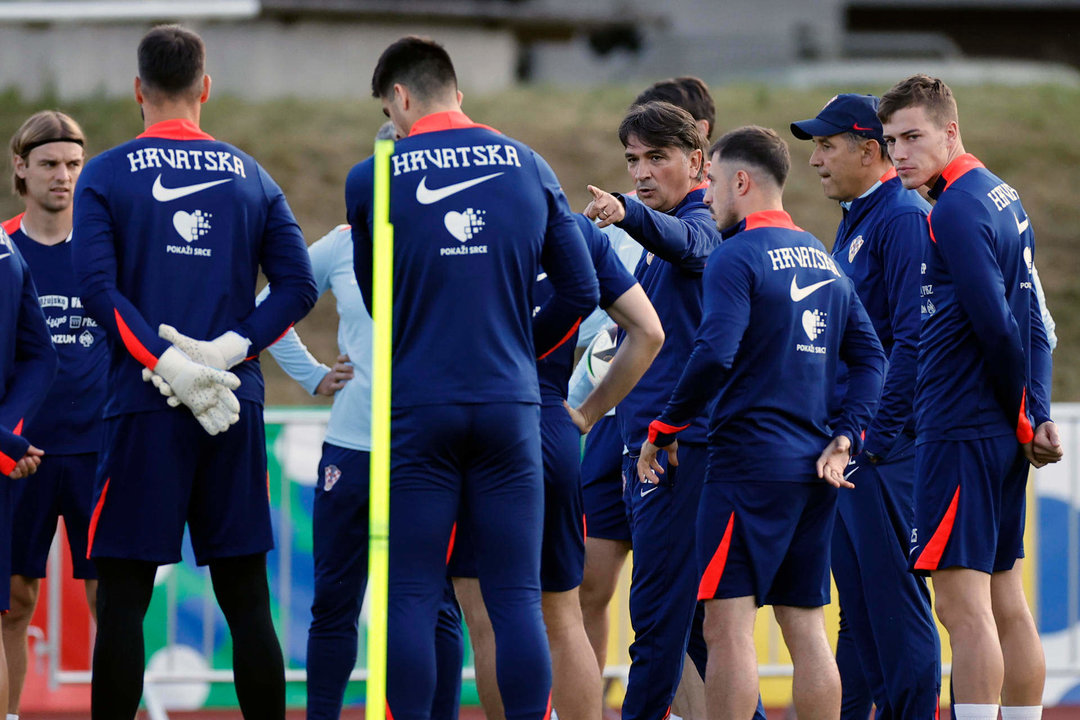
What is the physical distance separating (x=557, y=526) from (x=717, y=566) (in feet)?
1.79

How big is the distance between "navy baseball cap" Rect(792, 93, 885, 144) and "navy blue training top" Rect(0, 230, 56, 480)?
2.89m

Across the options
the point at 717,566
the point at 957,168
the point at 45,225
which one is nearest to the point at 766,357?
the point at 717,566

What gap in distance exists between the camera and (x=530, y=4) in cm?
2577

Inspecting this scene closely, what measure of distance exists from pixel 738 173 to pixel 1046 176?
14.2m

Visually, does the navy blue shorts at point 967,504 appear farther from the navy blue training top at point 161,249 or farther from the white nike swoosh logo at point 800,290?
the navy blue training top at point 161,249

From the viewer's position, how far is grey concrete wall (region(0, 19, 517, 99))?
19.3m

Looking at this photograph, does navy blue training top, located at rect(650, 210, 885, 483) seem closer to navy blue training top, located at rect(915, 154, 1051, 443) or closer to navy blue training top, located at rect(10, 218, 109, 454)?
navy blue training top, located at rect(915, 154, 1051, 443)

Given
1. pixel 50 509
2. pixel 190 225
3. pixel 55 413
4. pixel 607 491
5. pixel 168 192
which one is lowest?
pixel 50 509

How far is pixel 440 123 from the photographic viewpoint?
3982 mm

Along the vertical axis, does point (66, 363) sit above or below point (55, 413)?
above

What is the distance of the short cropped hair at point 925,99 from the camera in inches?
188

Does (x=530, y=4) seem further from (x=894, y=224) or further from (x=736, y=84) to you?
(x=894, y=224)

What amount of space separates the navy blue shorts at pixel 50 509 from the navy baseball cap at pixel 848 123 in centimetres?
311

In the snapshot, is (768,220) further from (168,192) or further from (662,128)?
(168,192)
